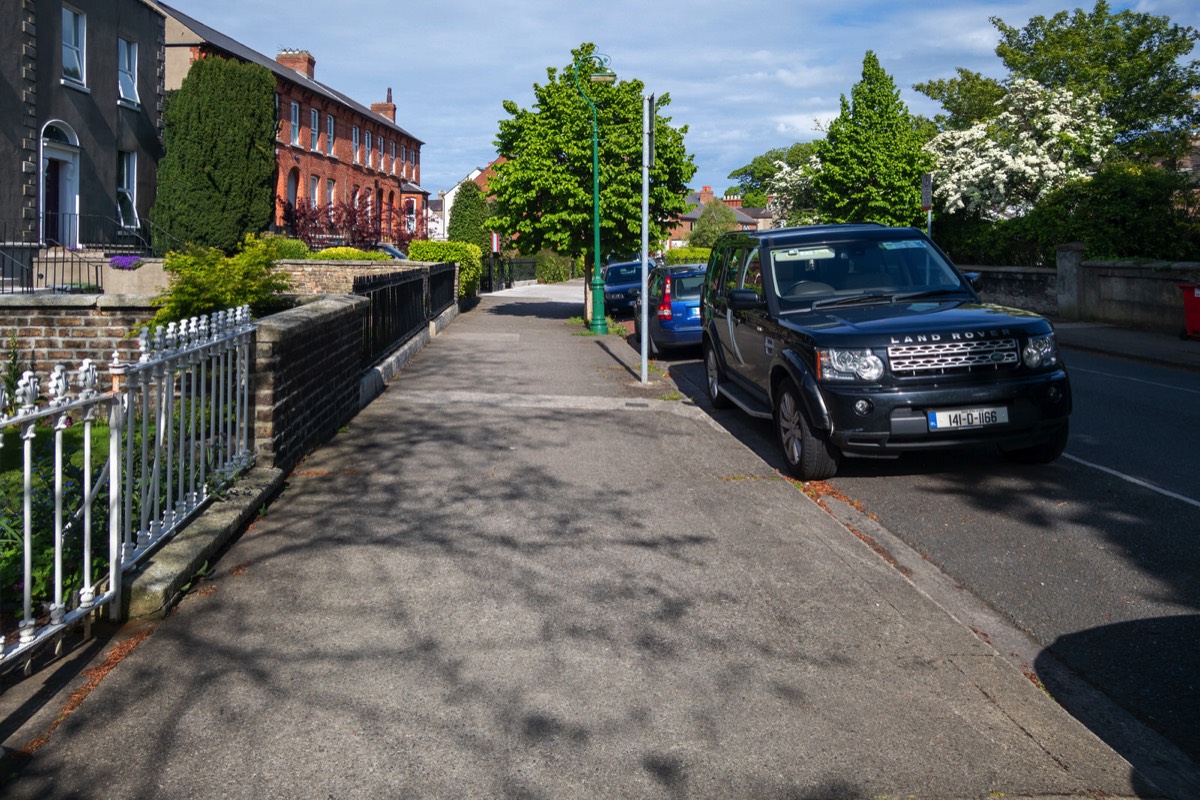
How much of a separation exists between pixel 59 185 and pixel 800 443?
85.9 feet

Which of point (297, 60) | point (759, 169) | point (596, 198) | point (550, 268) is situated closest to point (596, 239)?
point (596, 198)

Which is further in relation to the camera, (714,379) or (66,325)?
(714,379)

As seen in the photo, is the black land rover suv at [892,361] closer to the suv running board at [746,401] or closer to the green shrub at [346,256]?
the suv running board at [746,401]

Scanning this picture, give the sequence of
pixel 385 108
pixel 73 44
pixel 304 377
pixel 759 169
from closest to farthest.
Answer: pixel 304 377 → pixel 73 44 → pixel 385 108 → pixel 759 169

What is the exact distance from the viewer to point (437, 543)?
6262 millimetres

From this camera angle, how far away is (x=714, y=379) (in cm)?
1220

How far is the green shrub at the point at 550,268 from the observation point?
219 feet

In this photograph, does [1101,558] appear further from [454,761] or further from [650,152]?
[650,152]

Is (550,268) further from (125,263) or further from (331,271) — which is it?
(125,263)

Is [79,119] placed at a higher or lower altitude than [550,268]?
higher

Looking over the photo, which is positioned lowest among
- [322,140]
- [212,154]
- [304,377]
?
[304,377]

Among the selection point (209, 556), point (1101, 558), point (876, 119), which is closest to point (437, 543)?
point (209, 556)

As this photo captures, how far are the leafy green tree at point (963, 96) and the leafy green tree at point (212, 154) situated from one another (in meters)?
31.8

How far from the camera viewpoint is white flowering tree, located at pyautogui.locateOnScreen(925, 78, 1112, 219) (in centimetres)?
3105
